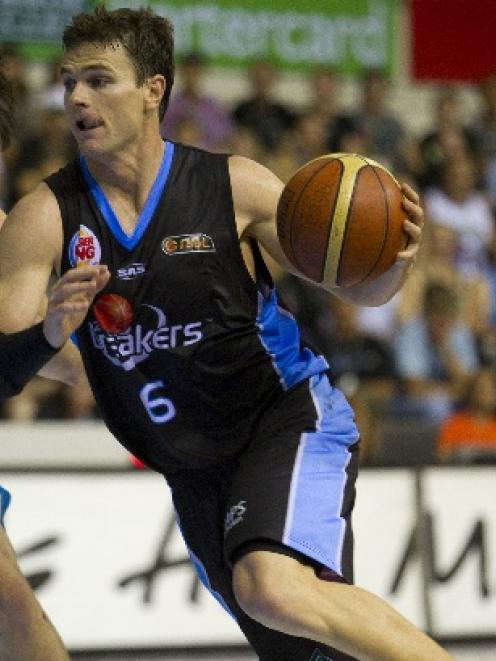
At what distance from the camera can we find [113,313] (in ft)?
14.5

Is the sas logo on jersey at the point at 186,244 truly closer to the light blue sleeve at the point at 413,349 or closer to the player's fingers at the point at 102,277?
the player's fingers at the point at 102,277

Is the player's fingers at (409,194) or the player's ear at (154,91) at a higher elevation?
the player's ear at (154,91)

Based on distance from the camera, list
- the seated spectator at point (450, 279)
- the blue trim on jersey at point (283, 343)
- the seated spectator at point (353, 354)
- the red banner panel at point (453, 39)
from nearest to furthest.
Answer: the blue trim on jersey at point (283, 343), the seated spectator at point (353, 354), the seated spectator at point (450, 279), the red banner panel at point (453, 39)

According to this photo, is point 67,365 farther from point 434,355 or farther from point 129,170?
point 434,355

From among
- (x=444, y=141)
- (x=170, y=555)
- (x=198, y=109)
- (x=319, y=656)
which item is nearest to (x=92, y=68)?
(x=319, y=656)

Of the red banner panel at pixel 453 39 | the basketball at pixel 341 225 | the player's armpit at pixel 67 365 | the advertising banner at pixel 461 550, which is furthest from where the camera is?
the red banner panel at pixel 453 39

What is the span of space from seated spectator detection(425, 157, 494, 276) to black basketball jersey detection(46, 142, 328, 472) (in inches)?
251

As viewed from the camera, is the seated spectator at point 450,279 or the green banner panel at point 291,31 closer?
the seated spectator at point 450,279

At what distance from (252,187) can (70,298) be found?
808 millimetres

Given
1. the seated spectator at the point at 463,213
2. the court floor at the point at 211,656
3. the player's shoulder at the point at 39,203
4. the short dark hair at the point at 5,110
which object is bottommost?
the court floor at the point at 211,656

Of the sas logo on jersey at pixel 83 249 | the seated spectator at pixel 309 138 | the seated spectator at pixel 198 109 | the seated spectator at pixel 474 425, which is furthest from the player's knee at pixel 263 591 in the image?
the seated spectator at pixel 309 138

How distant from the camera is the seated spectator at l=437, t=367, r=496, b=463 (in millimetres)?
8281

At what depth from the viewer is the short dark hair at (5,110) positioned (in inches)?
187

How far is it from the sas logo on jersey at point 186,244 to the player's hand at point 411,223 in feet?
1.90
